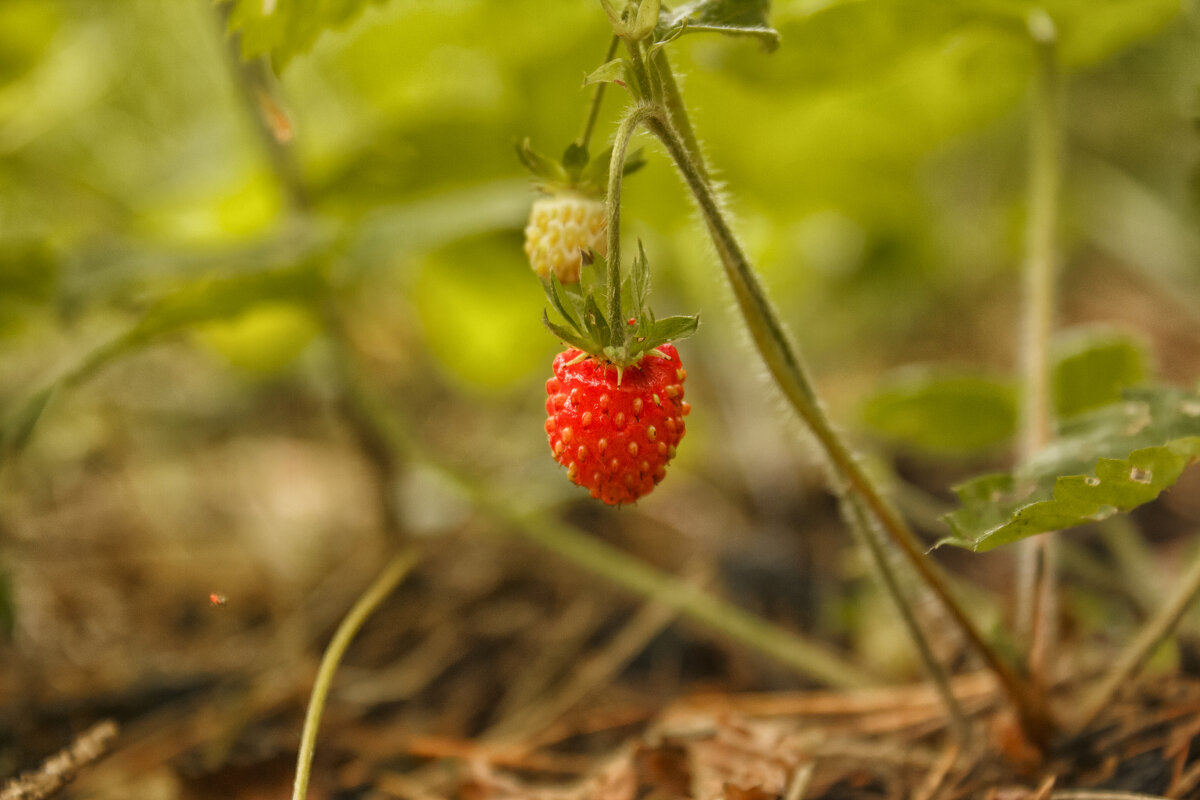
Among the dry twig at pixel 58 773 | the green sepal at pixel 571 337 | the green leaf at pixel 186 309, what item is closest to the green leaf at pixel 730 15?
the green sepal at pixel 571 337

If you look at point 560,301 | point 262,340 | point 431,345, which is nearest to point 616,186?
point 560,301

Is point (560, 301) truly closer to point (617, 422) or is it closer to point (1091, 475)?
point (617, 422)

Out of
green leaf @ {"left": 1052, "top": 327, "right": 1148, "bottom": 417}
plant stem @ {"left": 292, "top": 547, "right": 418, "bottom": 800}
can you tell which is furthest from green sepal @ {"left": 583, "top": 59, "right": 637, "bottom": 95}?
green leaf @ {"left": 1052, "top": 327, "right": 1148, "bottom": 417}

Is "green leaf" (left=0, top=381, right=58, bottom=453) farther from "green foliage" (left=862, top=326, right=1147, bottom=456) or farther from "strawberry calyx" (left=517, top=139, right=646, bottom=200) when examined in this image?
"green foliage" (left=862, top=326, right=1147, bottom=456)

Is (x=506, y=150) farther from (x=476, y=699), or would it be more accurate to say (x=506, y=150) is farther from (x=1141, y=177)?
(x=1141, y=177)

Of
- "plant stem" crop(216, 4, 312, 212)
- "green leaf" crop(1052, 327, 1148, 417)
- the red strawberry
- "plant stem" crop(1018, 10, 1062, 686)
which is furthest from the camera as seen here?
"plant stem" crop(216, 4, 312, 212)

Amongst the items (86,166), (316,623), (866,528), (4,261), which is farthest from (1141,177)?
(86,166)
